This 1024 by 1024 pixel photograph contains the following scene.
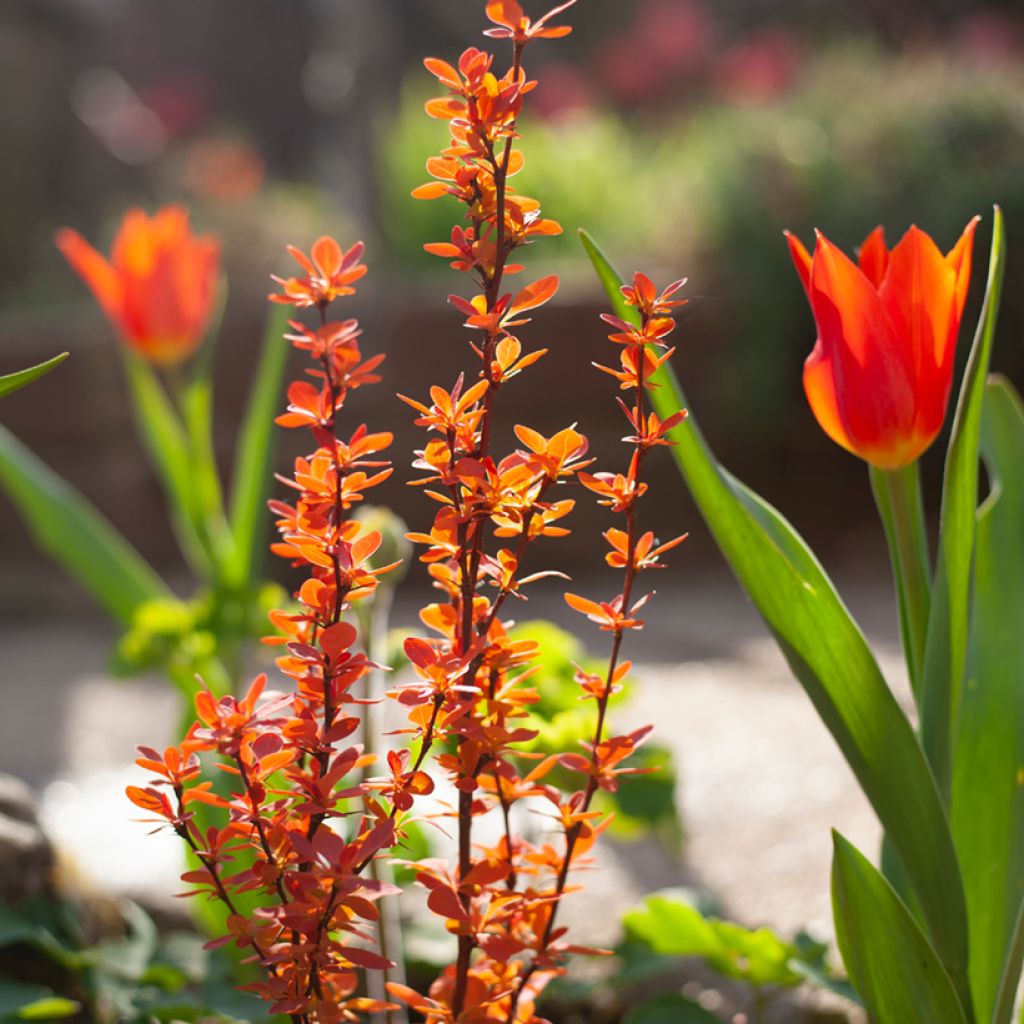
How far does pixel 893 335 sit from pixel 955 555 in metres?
0.14

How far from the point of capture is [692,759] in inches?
79.3

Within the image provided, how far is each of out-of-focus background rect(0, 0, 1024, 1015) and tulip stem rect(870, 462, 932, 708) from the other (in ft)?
0.57

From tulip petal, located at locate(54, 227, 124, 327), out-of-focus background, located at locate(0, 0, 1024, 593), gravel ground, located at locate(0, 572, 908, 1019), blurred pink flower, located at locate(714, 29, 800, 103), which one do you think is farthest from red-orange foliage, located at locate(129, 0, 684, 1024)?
blurred pink flower, located at locate(714, 29, 800, 103)

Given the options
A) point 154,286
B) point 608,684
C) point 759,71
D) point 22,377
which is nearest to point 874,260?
point 608,684

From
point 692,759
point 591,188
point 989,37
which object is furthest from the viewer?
point 989,37

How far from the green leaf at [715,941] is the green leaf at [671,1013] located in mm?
34

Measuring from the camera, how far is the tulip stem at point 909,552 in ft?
2.67

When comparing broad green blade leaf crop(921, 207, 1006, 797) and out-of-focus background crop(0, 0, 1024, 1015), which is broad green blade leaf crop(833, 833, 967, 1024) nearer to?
broad green blade leaf crop(921, 207, 1006, 797)

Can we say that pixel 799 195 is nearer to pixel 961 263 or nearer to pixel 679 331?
pixel 679 331

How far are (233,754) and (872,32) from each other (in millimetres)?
11171

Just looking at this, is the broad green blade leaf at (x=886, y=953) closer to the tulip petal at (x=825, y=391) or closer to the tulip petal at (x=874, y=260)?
the tulip petal at (x=825, y=391)

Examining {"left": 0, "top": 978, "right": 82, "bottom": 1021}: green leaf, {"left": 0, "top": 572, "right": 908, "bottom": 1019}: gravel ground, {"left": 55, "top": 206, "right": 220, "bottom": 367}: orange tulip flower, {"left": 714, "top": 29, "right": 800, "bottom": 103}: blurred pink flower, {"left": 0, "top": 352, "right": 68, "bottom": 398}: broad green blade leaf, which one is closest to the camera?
{"left": 0, "top": 352, "right": 68, "bottom": 398}: broad green blade leaf

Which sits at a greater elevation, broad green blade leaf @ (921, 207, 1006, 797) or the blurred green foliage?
the blurred green foliage

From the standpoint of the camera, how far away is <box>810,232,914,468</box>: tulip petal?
2.42 ft
